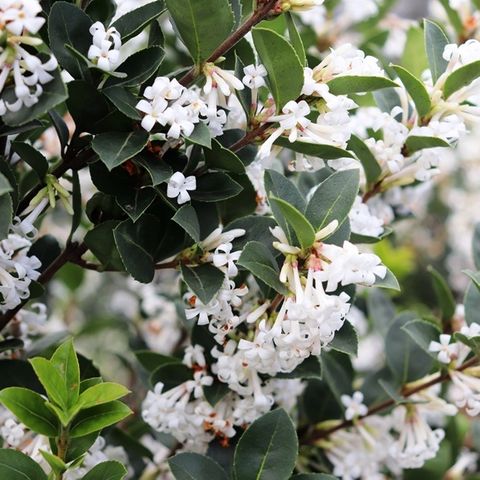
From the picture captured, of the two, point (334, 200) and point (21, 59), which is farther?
point (334, 200)

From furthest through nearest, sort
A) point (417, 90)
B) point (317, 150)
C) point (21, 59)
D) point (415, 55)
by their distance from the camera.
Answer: point (415, 55)
point (417, 90)
point (317, 150)
point (21, 59)

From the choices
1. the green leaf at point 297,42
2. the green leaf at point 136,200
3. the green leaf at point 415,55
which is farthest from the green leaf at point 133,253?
the green leaf at point 415,55

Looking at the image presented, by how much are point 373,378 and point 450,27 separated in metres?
0.68

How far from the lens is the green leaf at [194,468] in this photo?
84 centimetres

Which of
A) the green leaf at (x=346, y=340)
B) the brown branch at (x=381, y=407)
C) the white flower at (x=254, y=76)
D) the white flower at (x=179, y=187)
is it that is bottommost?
the brown branch at (x=381, y=407)

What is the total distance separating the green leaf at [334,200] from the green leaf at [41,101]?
29cm

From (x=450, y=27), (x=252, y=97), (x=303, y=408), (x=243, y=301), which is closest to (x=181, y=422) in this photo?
(x=243, y=301)

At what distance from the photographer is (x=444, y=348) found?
3.22 ft

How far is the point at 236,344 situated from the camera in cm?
91

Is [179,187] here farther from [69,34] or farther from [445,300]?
[445,300]

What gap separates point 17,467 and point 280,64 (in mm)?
466

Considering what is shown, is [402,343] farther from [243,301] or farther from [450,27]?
[450,27]

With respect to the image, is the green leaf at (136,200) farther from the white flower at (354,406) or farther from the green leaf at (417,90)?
the white flower at (354,406)

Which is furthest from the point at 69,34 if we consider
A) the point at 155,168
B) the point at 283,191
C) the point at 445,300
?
the point at 445,300
